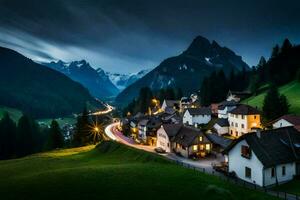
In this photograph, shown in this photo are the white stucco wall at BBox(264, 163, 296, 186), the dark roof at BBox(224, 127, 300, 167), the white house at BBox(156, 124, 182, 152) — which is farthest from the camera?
the white house at BBox(156, 124, 182, 152)

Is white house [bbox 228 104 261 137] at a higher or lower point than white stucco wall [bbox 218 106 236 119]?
lower

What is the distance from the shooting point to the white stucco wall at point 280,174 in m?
41.9

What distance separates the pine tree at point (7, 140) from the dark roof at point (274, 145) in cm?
9298

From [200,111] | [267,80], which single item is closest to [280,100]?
[200,111]

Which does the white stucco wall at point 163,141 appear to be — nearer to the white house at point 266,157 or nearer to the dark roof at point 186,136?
the dark roof at point 186,136

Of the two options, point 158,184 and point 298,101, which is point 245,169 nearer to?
point 158,184

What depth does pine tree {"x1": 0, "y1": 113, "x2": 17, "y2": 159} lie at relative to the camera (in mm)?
108875

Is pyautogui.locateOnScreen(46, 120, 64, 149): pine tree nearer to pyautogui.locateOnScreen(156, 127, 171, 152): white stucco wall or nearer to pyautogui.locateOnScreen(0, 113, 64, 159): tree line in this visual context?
pyautogui.locateOnScreen(0, 113, 64, 159): tree line

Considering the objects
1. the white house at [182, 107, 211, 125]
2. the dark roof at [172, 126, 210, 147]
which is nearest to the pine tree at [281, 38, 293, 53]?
the white house at [182, 107, 211, 125]

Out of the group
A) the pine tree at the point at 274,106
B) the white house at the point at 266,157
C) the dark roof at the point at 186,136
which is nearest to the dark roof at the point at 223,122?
the pine tree at the point at 274,106

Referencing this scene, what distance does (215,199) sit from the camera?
30.8m

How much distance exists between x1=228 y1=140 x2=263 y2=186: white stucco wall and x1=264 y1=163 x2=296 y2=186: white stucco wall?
96 cm

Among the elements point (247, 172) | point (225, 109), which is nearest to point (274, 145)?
point (247, 172)

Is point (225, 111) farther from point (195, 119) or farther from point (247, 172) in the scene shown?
point (247, 172)
